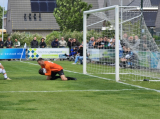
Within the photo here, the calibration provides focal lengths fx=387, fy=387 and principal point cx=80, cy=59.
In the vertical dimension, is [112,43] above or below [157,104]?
above

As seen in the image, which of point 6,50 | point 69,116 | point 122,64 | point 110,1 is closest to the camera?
point 69,116

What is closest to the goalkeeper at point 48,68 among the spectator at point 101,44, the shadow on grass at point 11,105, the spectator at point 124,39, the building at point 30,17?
the spectator at point 124,39

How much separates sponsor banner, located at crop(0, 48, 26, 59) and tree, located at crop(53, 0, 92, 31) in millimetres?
17509

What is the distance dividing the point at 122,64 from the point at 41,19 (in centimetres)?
4720

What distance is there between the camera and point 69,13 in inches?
1923

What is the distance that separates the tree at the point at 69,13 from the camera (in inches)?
1907

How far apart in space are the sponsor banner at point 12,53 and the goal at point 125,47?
37.2 ft

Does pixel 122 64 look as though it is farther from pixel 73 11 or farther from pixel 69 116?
pixel 73 11

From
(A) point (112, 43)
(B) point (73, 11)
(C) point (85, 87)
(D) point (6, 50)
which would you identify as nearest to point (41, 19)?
(B) point (73, 11)

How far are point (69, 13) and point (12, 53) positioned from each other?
19.0 meters

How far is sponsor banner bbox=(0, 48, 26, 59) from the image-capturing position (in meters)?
30.7

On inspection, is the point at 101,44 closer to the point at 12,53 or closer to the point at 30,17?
the point at 12,53

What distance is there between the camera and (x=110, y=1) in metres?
41.9

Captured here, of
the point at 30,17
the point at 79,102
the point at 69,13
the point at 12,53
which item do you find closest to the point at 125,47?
the point at 79,102
